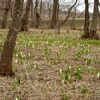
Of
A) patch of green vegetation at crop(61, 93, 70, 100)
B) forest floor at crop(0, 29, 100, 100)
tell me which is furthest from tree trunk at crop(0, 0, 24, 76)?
patch of green vegetation at crop(61, 93, 70, 100)

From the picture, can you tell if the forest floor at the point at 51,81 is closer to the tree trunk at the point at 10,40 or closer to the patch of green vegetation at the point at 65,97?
the patch of green vegetation at the point at 65,97

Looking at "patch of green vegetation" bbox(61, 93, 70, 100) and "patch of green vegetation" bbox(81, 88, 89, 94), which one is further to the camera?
"patch of green vegetation" bbox(81, 88, 89, 94)

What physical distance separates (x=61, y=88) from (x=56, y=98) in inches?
26.9

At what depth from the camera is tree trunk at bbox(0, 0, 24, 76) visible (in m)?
7.77

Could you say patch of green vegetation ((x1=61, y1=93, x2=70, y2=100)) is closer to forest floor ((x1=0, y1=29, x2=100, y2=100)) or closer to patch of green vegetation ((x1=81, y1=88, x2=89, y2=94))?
forest floor ((x1=0, y1=29, x2=100, y2=100))

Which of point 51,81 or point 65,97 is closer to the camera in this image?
point 65,97

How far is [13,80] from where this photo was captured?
7520mm

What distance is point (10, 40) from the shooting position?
25.8 feet

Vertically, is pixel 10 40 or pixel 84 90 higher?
pixel 10 40

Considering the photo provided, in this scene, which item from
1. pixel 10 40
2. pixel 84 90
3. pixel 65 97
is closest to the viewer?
pixel 65 97

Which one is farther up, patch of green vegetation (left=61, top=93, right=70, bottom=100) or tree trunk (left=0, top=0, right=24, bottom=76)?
tree trunk (left=0, top=0, right=24, bottom=76)

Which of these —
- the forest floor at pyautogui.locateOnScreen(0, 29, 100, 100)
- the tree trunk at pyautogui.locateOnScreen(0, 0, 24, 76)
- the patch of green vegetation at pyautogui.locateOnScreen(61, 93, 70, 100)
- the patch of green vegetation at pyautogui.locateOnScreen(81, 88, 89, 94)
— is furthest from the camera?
the tree trunk at pyautogui.locateOnScreen(0, 0, 24, 76)

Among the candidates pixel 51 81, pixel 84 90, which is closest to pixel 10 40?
pixel 51 81

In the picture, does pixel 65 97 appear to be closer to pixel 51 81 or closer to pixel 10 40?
pixel 51 81
